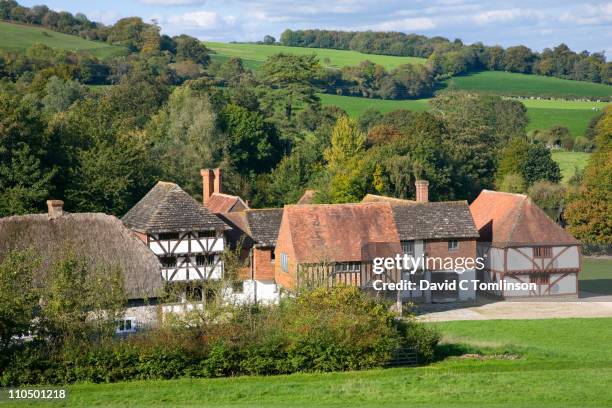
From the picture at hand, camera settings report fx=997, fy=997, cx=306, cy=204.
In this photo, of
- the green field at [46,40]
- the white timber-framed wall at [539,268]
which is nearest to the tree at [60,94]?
the green field at [46,40]

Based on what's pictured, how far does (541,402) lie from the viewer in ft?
87.5

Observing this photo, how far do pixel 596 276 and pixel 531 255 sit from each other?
912 centimetres

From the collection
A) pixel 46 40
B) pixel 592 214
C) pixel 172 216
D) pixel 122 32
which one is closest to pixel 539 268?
pixel 592 214

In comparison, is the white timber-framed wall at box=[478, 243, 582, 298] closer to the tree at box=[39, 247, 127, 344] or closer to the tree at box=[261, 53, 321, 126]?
the tree at box=[39, 247, 127, 344]

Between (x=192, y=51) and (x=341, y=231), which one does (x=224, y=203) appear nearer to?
(x=341, y=231)

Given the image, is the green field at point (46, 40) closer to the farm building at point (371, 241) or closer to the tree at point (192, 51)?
the tree at point (192, 51)

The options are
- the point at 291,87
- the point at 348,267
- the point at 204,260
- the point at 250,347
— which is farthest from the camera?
the point at 291,87

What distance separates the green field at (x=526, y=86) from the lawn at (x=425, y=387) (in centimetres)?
10115

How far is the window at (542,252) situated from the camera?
159 ft

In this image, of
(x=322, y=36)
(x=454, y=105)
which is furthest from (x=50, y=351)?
(x=322, y=36)

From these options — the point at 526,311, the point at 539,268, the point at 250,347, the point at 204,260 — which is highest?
the point at 204,260

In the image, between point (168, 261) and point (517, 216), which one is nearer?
point (168, 261)

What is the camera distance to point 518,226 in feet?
160

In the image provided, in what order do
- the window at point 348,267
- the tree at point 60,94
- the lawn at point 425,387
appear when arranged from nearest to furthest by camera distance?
the lawn at point 425,387, the window at point 348,267, the tree at point 60,94
